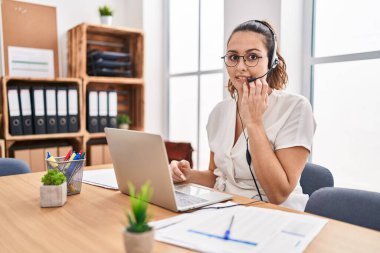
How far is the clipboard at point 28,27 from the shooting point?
2631mm

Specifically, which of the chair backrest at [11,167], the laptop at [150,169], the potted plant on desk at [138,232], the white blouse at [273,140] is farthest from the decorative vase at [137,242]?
the chair backrest at [11,167]

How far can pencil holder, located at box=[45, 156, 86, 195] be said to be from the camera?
3.60 ft

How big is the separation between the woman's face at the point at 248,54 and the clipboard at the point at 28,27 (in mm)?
1993

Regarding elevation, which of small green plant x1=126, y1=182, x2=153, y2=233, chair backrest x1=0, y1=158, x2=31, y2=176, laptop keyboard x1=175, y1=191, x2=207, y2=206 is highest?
small green plant x1=126, y1=182, x2=153, y2=233

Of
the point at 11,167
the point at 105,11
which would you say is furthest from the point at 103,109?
the point at 11,167

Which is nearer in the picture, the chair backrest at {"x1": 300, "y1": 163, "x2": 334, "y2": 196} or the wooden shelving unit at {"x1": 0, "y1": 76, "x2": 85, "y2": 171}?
the chair backrest at {"x1": 300, "y1": 163, "x2": 334, "y2": 196}

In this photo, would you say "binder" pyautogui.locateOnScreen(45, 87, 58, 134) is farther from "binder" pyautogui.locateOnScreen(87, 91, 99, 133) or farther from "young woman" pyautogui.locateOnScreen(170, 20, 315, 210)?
"young woman" pyautogui.locateOnScreen(170, 20, 315, 210)

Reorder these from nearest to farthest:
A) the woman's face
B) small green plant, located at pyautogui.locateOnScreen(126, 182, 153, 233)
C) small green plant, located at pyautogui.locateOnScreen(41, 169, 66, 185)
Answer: small green plant, located at pyautogui.locateOnScreen(126, 182, 153, 233) → small green plant, located at pyautogui.locateOnScreen(41, 169, 66, 185) → the woman's face

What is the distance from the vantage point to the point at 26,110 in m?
2.47

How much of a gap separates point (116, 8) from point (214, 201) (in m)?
2.67

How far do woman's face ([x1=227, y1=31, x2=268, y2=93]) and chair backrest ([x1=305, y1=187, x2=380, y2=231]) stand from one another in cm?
49

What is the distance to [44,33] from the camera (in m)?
2.79

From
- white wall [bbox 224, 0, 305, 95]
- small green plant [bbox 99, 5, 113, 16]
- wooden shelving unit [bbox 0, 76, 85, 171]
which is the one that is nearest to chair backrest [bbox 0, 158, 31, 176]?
wooden shelving unit [bbox 0, 76, 85, 171]

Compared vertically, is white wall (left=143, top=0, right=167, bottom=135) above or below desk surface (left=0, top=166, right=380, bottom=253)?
above
